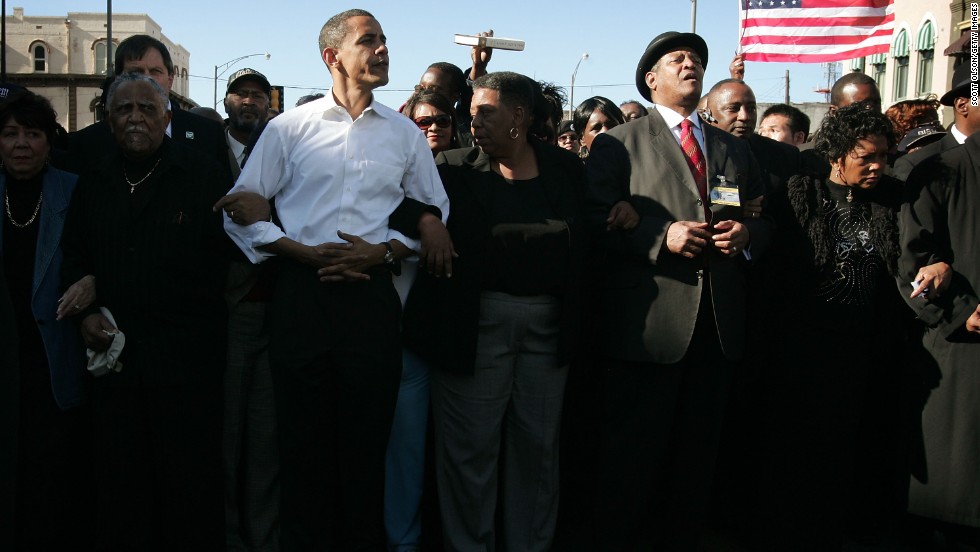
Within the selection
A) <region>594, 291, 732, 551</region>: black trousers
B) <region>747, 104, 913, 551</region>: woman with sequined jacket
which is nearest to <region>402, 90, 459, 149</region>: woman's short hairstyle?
<region>594, 291, 732, 551</region>: black trousers

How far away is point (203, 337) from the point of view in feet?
11.6

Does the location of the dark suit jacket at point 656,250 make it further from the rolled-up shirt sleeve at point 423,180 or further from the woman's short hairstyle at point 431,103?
the woman's short hairstyle at point 431,103

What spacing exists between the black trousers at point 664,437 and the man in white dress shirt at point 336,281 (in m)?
1.03

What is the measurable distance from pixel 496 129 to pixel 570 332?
0.98 meters

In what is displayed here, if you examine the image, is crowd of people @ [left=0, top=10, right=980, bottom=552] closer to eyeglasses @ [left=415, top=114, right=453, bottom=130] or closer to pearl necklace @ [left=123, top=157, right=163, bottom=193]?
pearl necklace @ [left=123, top=157, right=163, bottom=193]

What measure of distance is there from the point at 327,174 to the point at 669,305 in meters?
1.60

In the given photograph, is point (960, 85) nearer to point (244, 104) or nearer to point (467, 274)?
point (467, 274)

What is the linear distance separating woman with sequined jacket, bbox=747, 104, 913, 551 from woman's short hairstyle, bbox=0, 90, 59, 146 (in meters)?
3.45

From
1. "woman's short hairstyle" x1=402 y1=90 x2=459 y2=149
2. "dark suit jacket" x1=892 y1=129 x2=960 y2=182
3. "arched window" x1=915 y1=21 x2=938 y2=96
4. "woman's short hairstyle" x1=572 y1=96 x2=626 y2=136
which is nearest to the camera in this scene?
"dark suit jacket" x1=892 y1=129 x2=960 y2=182

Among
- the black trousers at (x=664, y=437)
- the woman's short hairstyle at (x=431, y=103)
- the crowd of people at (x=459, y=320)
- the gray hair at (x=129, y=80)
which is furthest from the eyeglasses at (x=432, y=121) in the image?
the black trousers at (x=664, y=437)

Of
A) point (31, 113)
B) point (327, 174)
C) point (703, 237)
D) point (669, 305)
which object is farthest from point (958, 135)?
point (31, 113)

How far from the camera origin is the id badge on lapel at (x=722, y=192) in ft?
12.1

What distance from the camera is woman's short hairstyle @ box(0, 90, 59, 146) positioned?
141 inches

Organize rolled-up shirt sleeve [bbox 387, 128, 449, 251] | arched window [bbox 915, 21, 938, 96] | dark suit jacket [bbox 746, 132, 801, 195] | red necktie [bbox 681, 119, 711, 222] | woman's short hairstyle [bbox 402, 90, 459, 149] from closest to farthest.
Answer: rolled-up shirt sleeve [bbox 387, 128, 449, 251] < red necktie [bbox 681, 119, 711, 222] < woman's short hairstyle [bbox 402, 90, 459, 149] < dark suit jacket [bbox 746, 132, 801, 195] < arched window [bbox 915, 21, 938, 96]
